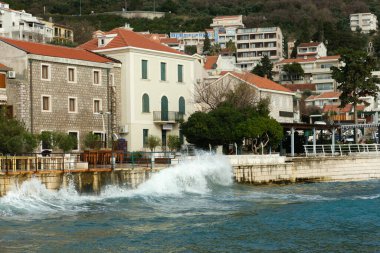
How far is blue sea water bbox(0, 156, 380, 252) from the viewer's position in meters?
23.8

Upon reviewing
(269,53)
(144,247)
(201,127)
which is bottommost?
(144,247)

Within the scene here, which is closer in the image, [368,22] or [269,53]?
[269,53]

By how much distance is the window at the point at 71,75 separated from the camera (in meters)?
49.6

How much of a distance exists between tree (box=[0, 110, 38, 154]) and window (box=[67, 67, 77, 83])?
31.0ft

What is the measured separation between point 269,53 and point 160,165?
116 metres

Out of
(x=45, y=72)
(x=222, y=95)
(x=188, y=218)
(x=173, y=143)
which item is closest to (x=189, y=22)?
(x=222, y=95)

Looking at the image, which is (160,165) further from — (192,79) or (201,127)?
(192,79)

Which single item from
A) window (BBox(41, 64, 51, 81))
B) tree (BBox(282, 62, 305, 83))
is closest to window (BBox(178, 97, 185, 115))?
window (BBox(41, 64, 51, 81))

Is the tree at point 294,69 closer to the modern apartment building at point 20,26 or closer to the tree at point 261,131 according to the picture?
the modern apartment building at point 20,26

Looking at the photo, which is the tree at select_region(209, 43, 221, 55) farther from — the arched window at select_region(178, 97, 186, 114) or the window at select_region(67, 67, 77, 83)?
the window at select_region(67, 67, 77, 83)

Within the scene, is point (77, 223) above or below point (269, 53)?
below

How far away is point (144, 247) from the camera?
2331 cm

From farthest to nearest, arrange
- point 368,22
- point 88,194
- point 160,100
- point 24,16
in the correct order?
point 368,22 < point 24,16 < point 160,100 < point 88,194

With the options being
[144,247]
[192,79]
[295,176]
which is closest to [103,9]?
[192,79]
